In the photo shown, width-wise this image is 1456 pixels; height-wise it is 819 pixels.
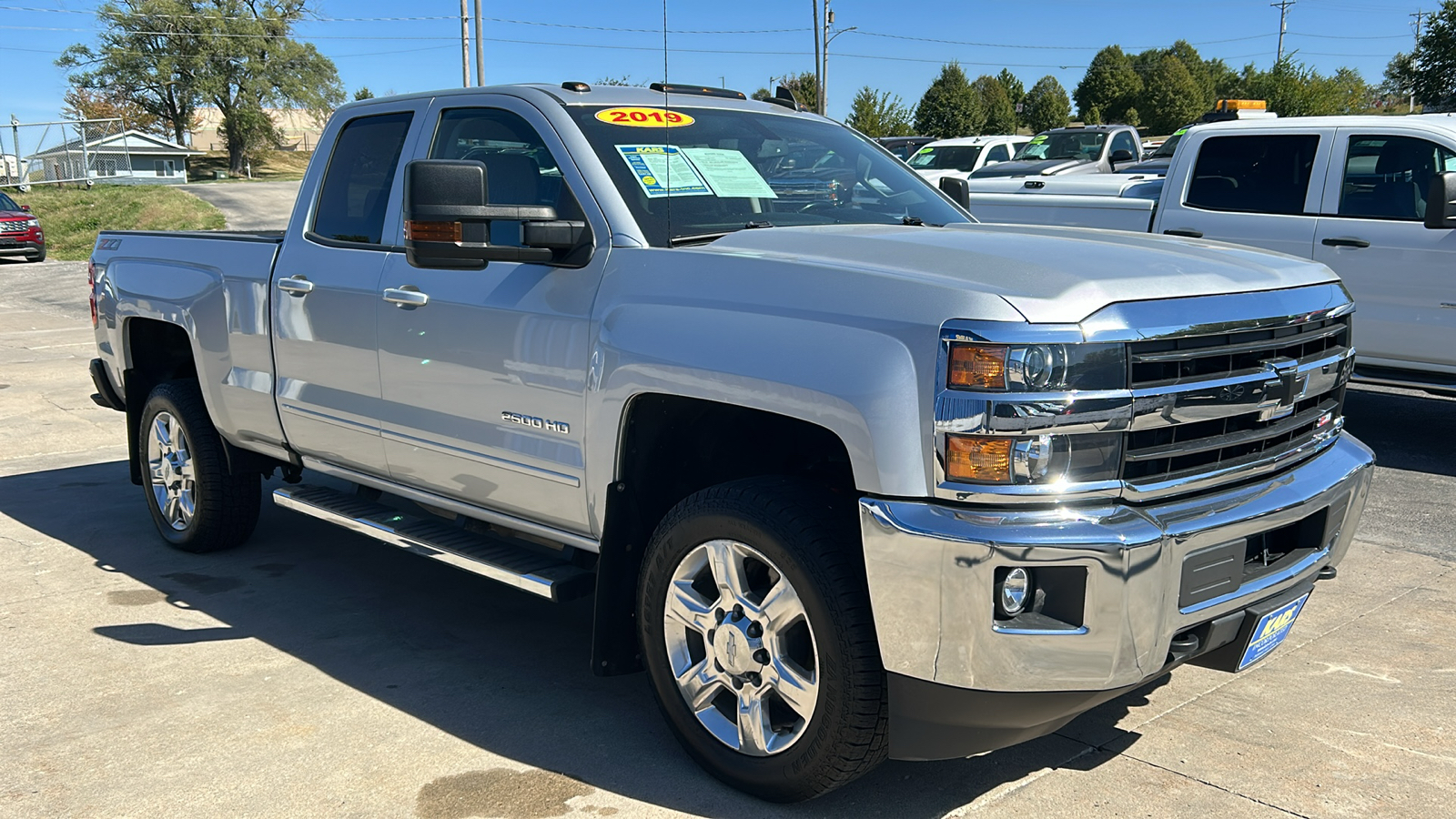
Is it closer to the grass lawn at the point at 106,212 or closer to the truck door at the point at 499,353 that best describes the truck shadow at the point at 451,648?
the truck door at the point at 499,353

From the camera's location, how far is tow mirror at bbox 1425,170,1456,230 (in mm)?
6941

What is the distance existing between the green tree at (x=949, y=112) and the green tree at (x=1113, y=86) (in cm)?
2093

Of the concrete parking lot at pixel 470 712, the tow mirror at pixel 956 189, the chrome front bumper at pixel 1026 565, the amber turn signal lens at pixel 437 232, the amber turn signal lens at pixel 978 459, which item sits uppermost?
the tow mirror at pixel 956 189

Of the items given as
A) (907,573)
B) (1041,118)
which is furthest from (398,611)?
(1041,118)

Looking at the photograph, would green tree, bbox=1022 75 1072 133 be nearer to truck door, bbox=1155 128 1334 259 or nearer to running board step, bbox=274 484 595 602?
truck door, bbox=1155 128 1334 259

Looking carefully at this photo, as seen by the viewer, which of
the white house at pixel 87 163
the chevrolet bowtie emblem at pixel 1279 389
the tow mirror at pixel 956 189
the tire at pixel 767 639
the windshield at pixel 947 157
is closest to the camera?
the tire at pixel 767 639

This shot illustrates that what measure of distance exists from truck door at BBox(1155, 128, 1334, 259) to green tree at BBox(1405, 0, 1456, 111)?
3025cm

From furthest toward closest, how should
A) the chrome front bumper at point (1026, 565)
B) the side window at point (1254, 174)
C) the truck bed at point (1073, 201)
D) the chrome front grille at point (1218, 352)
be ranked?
the truck bed at point (1073, 201), the side window at point (1254, 174), the chrome front grille at point (1218, 352), the chrome front bumper at point (1026, 565)

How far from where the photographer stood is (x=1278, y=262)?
3.46 metres

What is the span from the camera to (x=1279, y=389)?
317 cm

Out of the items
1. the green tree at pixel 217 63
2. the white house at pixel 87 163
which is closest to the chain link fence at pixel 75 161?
the white house at pixel 87 163

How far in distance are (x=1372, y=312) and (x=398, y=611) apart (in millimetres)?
5956

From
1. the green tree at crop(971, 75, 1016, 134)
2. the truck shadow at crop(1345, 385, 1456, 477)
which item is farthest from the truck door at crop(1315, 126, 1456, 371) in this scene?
the green tree at crop(971, 75, 1016, 134)

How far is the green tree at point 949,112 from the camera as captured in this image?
191 feet
